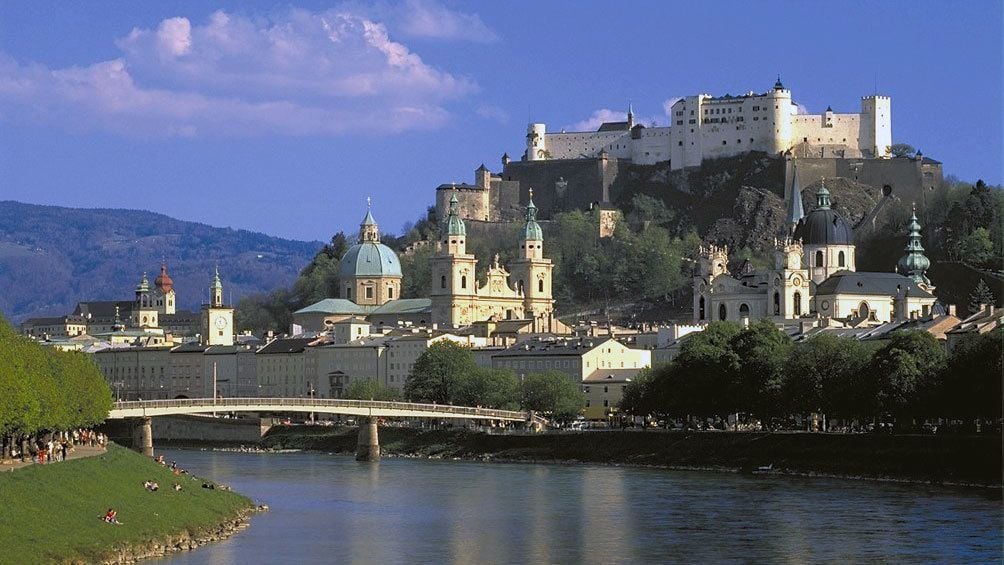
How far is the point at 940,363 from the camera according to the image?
248ft

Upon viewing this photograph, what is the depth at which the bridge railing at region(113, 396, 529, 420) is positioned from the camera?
282 feet

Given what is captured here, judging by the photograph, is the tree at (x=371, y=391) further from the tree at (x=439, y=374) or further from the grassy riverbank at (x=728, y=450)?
the grassy riverbank at (x=728, y=450)

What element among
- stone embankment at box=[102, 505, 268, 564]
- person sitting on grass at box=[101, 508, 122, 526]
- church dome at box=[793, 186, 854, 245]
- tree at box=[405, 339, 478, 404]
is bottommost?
stone embankment at box=[102, 505, 268, 564]

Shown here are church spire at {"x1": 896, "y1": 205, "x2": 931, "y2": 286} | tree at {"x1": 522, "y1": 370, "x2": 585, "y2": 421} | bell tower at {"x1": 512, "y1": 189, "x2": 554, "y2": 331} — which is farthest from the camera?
bell tower at {"x1": 512, "y1": 189, "x2": 554, "y2": 331}

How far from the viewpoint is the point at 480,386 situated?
358 feet

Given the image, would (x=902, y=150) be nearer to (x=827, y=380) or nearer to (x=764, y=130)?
(x=764, y=130)

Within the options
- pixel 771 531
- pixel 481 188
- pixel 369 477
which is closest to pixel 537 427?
pixel 369 477

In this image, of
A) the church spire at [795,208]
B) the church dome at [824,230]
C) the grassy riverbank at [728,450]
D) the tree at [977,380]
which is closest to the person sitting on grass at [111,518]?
the grassy riverbank at [728,450]

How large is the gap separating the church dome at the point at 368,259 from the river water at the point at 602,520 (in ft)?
271

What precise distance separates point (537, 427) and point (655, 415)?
7.69 metres

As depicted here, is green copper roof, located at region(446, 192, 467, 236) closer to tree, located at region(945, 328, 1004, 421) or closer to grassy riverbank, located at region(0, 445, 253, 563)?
tree, located at region(945, 328, 1004, 421)

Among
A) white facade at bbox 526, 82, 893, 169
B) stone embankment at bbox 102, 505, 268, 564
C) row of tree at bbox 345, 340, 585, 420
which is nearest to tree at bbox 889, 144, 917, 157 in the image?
white facade at bbox 526, 82, 893, 169

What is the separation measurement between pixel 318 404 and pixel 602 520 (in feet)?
120

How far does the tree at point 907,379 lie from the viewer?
74375mm
